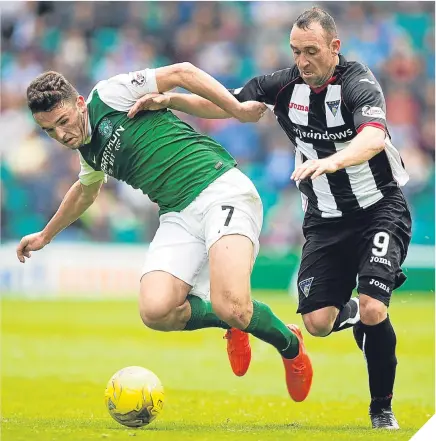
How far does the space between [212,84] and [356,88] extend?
1.03m

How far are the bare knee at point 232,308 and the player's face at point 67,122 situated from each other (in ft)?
4.89

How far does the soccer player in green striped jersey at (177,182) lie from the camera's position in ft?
22.3

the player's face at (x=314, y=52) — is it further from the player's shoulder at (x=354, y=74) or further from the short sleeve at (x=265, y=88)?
the short sleeve at (x=265, y=88)

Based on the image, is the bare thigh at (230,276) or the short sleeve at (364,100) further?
the bare thigh at (230,276)

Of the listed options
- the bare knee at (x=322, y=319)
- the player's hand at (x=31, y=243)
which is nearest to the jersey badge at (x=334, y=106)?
the bare knee at (x=322, y=319)

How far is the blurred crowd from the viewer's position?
61.3 feet

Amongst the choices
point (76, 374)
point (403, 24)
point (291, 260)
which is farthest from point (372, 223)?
point (403, 24)

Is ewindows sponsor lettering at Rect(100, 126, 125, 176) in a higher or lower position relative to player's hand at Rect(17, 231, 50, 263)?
higher

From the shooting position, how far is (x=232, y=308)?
678cm

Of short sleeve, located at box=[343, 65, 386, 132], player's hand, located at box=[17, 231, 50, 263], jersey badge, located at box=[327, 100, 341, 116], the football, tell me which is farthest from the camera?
player's hand, located at box=[17, 231, 50, 263]

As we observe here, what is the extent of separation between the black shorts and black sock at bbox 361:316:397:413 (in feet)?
0.74

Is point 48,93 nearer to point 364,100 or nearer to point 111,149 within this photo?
point 111,149

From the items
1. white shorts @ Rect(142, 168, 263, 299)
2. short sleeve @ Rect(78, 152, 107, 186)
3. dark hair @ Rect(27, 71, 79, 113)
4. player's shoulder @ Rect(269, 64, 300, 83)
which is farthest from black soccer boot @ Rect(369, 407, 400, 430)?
dark hair @ Rect(27, 71, 79, 113)

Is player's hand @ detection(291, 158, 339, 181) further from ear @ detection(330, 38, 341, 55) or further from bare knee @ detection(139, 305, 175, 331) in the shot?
bare knee @ detection(139, 305, 175, 331)
